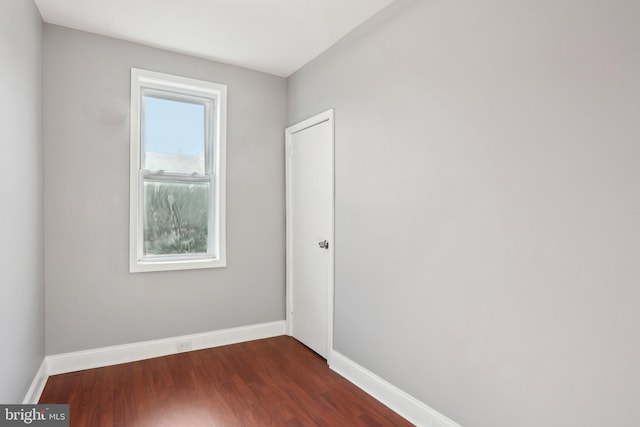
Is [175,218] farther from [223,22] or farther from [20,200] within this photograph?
[223,22]

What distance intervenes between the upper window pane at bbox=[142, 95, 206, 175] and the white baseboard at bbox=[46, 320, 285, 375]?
5.17ft

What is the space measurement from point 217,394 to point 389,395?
121 centimetres

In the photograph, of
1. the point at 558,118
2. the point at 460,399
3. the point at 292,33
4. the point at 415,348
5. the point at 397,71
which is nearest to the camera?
the point at 558,118

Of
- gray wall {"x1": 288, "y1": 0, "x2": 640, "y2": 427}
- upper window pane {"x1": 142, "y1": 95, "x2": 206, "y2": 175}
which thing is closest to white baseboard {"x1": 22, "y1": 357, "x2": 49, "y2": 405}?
upper window pane {"x1": 142, "y1": 95, "x2": 206, "y2": 175}

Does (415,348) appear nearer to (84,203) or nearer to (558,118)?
(558,118)

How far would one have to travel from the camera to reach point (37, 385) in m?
2.51

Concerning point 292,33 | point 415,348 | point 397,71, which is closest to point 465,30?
point 397,71

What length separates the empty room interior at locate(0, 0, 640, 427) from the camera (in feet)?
4.96

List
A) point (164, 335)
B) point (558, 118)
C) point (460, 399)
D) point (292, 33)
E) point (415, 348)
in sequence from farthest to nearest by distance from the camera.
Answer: point (164, 335) < point (292, 33) < point (415, 348) < point (460, 399) < point (558, 118)

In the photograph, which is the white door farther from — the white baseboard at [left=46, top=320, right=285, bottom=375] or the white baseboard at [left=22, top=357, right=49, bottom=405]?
the white baseboard at [left=22, top=357, right=49, bottom=405]

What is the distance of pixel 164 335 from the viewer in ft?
10.9

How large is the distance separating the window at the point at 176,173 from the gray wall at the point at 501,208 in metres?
1.52

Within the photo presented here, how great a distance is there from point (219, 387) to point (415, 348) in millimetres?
1476

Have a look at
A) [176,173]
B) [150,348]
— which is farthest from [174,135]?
[150,348]
